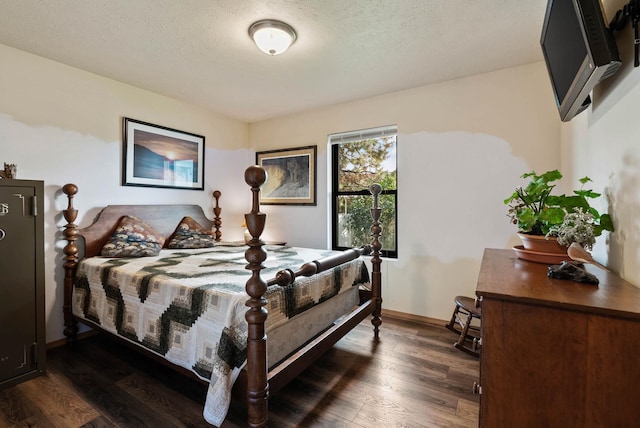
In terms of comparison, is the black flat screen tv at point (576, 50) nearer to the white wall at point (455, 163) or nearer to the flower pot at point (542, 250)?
the flower pot at point (542, 250)

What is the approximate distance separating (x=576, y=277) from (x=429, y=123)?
2.27 meters

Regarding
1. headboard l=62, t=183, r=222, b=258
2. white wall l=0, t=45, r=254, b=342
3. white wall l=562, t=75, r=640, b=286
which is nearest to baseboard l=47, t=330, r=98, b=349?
white wall l=0, t=45, r=254, b=342

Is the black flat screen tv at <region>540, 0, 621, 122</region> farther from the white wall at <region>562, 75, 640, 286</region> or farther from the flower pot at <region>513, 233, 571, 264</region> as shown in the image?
the flower pot at <region>513, 233, 571, 264</region>

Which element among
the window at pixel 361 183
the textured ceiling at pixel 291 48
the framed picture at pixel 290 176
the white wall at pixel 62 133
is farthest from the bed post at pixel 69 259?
the window at pixel 361 183

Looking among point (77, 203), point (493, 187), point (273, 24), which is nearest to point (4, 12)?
point (77, 203)

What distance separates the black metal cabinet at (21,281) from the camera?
6.30ft

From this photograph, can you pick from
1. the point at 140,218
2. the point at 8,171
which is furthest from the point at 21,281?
the point at 140,218

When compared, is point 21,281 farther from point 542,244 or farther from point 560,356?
point 542,244

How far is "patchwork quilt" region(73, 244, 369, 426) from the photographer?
144 cm

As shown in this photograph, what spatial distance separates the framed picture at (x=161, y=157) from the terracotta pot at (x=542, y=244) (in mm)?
3372

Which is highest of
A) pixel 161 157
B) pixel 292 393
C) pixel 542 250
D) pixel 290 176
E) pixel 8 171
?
pixel 161 157

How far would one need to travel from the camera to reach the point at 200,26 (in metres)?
2.01

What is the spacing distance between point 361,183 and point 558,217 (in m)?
2.36

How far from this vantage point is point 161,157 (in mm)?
3262
